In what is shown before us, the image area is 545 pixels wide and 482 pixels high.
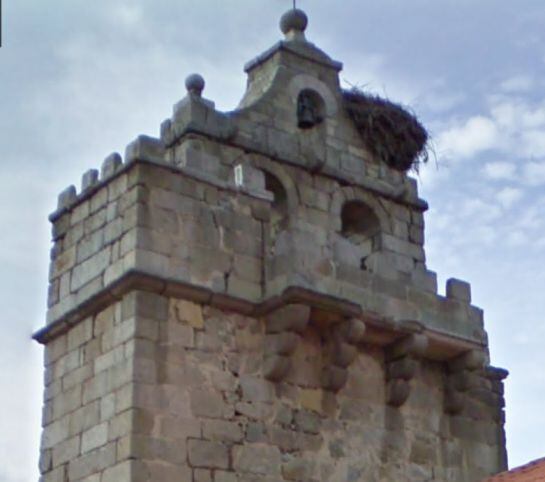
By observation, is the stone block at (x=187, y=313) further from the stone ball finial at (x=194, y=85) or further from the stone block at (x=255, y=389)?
the stone ball finial at (x=194, y=85)

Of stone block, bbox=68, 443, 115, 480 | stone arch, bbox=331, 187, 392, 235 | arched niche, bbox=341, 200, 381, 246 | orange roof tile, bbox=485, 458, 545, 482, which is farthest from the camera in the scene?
arched niche, bbox=341, 200, 381, 246

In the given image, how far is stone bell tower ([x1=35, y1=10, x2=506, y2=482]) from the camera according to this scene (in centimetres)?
791

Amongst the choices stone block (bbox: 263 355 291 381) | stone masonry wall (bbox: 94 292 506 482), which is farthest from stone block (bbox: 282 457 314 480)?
stone block (bbox: 263 355 291 381)

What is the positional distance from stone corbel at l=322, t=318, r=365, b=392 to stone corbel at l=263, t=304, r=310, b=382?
0.41 m

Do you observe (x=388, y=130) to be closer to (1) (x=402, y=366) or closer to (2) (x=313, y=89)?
(2) (x=313, y=89)

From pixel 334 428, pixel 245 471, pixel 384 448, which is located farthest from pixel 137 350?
pixel 384 448

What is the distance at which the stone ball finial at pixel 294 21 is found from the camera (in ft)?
36.6

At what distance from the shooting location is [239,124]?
9.94m

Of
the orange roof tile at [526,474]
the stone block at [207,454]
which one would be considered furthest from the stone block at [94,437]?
the orange roof tile at [526,474]

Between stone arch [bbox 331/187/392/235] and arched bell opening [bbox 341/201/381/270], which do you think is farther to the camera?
arched bell opening [bbox 341/201/381/270]

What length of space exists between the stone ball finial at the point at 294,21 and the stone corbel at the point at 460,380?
4.02 metres

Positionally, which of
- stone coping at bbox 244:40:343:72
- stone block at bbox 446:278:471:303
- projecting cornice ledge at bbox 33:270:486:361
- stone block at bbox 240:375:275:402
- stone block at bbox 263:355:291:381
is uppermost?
stone coping at bbox 244:40:343:72

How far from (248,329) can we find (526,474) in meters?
2.71

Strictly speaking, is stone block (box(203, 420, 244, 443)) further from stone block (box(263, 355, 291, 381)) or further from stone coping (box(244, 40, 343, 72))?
stone coping (box(244, 40, 343, 72))
